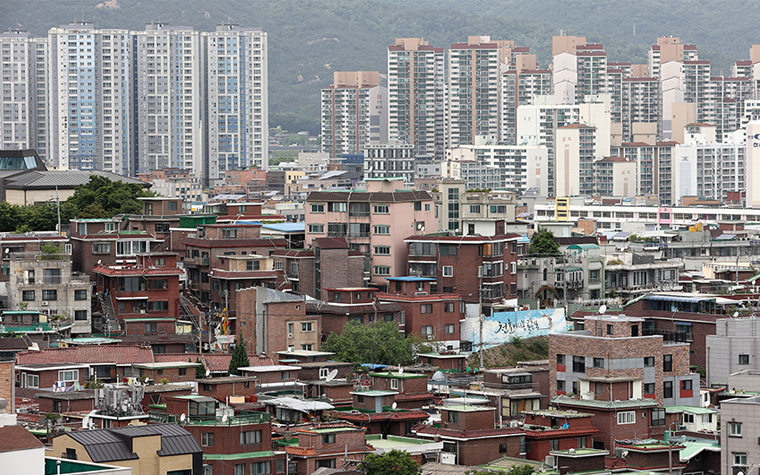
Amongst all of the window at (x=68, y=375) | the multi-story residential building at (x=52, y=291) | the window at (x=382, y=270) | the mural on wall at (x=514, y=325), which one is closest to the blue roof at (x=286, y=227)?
the window at (x=382, y=270)

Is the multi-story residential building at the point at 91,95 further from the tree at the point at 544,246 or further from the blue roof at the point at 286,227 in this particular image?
the tree at the point at 544,246

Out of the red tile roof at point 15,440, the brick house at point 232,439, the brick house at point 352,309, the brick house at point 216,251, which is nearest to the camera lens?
the red tile roof at point 15,440

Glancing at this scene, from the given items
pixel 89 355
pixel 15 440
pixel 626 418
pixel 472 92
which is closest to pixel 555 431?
pixel 626 418

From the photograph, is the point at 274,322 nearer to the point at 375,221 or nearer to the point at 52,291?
the point at 52,291

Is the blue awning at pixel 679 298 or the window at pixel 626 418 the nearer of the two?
the window at pixel 626 418

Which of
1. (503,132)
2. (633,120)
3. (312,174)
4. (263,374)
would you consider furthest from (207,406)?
(633,120)

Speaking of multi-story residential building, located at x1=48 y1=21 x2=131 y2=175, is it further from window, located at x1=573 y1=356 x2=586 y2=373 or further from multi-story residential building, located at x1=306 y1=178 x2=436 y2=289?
window, located at x1=573 y1=356 x2=586 y2=373

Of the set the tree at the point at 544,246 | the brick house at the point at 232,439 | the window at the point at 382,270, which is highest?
the tree at the point at 544,246
